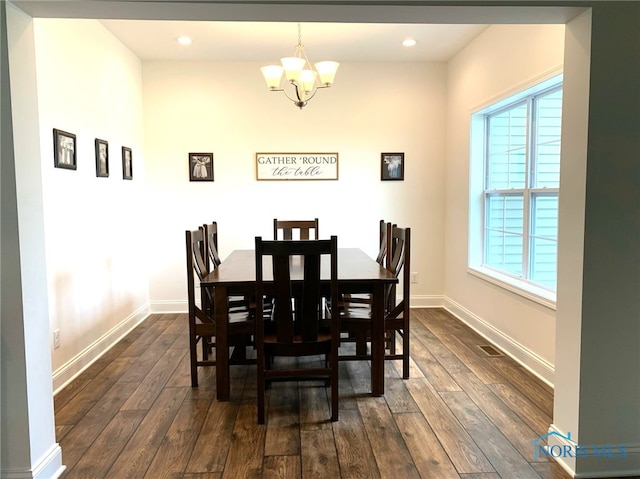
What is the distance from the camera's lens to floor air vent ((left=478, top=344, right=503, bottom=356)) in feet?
11.5

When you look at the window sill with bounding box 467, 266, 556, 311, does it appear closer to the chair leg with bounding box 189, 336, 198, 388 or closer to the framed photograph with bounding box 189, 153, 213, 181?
the chair leg with bounding box 189, 336, 198, 388

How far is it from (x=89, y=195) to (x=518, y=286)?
333 centimetres

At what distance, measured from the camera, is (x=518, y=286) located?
3.36m

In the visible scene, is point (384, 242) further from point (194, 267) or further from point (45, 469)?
point (45, 469)

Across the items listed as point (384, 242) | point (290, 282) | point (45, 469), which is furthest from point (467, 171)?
point (45, 469)

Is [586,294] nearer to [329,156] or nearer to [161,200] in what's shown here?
[329,156]

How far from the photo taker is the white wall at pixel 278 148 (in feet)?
15.5

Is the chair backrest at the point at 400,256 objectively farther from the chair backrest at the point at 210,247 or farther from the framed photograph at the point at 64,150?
the framed photograph at the point at 64,150

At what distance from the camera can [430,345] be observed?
3.72 m

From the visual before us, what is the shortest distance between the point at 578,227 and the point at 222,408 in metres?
2.09

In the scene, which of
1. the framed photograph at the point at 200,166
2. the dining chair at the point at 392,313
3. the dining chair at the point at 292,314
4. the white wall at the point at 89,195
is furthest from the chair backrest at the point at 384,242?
the white wall at the point at 89,195

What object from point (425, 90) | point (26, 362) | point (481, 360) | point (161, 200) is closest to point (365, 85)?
point (425, 90)

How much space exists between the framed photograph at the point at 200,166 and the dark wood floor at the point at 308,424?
A: 207 cm

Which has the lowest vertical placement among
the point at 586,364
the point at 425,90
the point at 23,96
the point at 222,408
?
the point at 222,408
